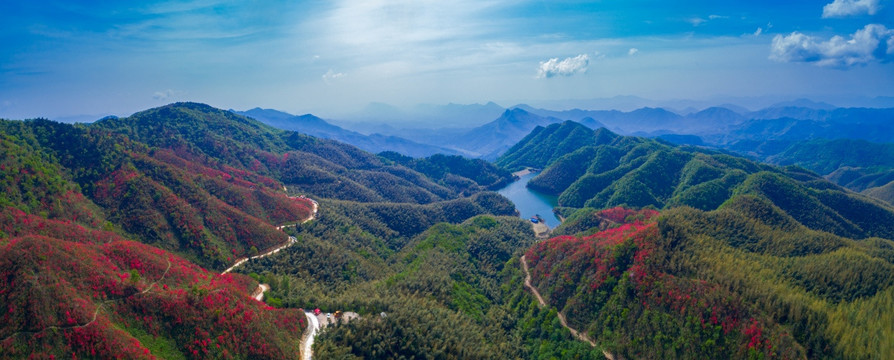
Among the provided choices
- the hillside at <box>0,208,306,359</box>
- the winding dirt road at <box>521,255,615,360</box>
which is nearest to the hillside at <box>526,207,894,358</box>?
the winding dirt road at <box>521,255,615,360</box>

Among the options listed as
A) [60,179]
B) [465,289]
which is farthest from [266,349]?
[60,179]

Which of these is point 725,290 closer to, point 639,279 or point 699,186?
point 639,279

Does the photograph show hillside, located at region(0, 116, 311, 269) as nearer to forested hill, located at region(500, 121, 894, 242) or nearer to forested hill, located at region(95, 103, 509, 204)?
forested hill, located at region(95, 103, 509, 204)

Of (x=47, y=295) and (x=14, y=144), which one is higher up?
(x=14, y=144)

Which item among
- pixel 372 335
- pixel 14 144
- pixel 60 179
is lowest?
pixel 372 335

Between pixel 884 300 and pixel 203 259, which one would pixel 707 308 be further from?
pixel 203 259

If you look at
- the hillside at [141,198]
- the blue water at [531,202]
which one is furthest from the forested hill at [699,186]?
the hillside at [141,198]

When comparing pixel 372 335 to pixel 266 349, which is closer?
pixel 266 349

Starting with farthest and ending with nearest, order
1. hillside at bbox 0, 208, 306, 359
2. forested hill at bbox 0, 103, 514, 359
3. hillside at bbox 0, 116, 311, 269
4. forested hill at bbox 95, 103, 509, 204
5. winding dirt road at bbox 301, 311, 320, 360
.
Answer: forested hill at bbox 95, 103, 509, 204
hillside at bbox 0, 116, 311, 269
winding dirt road at bbox 301, 311, 320, 360
forested hill at bbox 0, 103, 514, 359
hillside at bbox 0, 208, 306, 359
